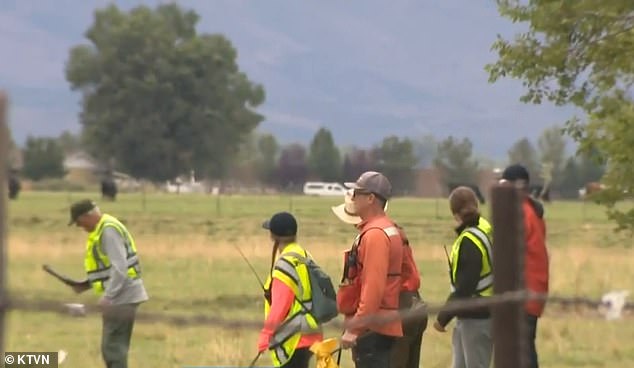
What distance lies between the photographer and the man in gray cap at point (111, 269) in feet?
29.8

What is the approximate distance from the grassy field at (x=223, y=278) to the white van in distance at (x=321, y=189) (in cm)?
1951

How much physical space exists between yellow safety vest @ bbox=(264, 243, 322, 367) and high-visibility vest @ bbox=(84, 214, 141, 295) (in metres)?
2.04

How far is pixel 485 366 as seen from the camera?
815 cm

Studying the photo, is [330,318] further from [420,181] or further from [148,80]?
[148,80]

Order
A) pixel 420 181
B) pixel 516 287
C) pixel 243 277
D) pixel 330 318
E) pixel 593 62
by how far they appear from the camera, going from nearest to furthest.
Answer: pixel 516 287 < pixel 330 318 < pixel 593 62 < pixel 243 277 < pixel 420 181

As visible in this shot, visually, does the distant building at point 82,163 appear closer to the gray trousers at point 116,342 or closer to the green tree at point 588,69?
the green tree at point 588,69

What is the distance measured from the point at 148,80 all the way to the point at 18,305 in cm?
9281

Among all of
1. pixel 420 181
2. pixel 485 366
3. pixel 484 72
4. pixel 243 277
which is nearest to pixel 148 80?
pixel 420 181

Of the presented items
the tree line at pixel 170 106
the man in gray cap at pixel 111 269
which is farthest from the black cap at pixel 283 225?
the tree line at pixel 170 106

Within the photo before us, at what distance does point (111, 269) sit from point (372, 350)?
233 centimetres

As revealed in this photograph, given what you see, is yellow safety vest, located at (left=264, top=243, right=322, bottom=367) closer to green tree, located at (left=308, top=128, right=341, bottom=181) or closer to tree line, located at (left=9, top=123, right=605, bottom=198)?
tree line, located at (left=9, top=123, right=605, bottom=198)

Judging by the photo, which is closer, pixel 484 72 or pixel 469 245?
pixel 469 245

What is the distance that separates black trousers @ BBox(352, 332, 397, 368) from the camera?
7.50m

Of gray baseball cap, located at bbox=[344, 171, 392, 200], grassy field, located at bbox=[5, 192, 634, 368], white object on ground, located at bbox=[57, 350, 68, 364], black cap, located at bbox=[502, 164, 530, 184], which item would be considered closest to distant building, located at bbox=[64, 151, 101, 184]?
grassy field, located at bbox=[5, 192, 634, 368]
